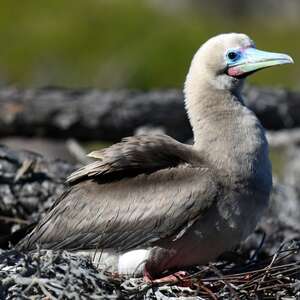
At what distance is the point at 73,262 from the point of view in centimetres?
765

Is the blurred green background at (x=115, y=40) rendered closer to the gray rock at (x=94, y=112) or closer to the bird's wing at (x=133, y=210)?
the gray rock at (x=94, y=112)

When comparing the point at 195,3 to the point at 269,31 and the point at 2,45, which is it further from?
the point at 2,45

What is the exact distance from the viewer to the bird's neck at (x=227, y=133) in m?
8.41

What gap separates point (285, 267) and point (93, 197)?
152cm

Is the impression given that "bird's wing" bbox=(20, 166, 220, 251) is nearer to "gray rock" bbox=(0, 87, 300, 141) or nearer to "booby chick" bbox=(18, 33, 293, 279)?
"booby chick" bbox=(18, 33, 293, 279)

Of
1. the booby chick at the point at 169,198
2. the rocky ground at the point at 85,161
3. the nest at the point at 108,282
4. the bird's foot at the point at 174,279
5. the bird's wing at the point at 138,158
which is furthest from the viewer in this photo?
the bird's wing at the point at 138,158

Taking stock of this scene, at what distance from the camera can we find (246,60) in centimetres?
889

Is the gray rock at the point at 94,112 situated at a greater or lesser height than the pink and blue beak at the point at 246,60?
lesser

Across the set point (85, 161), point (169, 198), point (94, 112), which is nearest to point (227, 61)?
point (169, 198)

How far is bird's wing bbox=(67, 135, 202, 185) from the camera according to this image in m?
8.39

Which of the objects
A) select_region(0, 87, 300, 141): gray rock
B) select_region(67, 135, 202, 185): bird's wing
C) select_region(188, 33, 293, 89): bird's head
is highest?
select_region(188, 33, 293, 89): bird's head

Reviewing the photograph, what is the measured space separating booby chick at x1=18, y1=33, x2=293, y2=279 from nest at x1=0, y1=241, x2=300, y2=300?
31 cm

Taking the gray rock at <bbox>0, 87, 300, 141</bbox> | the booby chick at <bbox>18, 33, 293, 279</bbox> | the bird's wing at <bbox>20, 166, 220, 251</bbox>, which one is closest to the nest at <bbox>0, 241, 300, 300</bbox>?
the booby chick at <bbox>18, 33, 293, 279</bbox>

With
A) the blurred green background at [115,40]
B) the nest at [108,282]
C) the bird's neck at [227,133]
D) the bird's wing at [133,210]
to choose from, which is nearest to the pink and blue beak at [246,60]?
the bird's neck at [227,133]
